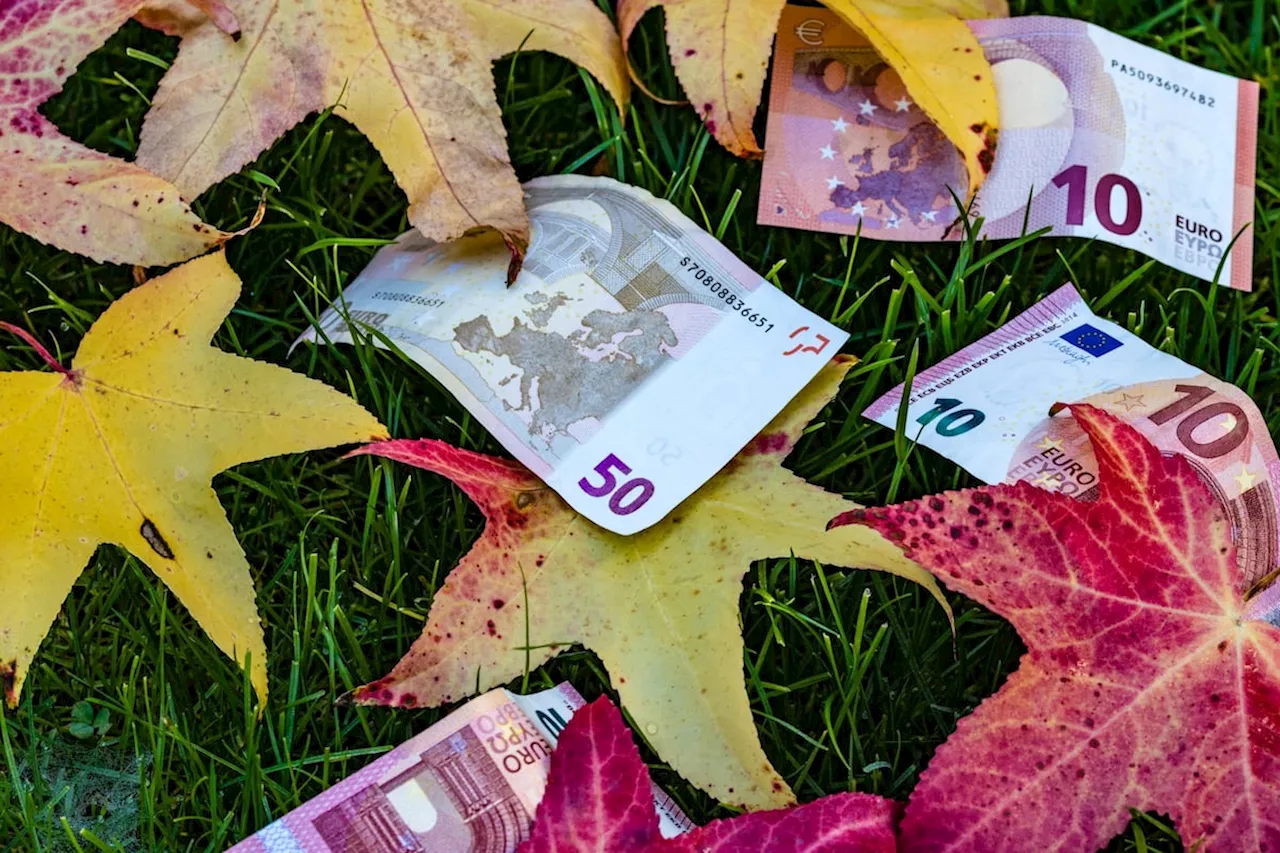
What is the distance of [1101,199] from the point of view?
144 centimetres

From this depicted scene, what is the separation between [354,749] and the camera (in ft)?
3.63

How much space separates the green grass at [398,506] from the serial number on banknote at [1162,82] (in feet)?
0.31

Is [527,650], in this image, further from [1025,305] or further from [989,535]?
[1025,305]

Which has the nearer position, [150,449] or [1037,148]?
[150,449]

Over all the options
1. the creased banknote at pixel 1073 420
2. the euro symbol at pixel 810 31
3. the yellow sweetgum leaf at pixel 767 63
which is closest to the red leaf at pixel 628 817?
the creased banknote at pixel 1073 420

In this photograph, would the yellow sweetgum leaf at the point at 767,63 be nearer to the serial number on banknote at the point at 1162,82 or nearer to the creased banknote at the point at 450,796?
the serial number on banknote at the point at 1162,82

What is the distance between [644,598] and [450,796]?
0.24 meters

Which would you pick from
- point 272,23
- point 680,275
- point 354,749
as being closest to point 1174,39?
point 680,275

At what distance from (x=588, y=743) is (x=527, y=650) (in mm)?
126

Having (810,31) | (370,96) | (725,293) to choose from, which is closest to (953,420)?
(725,293)

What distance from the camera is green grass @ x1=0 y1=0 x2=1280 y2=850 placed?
110 cm

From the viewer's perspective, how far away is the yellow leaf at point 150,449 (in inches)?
41.9

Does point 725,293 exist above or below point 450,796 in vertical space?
above

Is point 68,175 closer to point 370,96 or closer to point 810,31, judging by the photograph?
point 370,96
